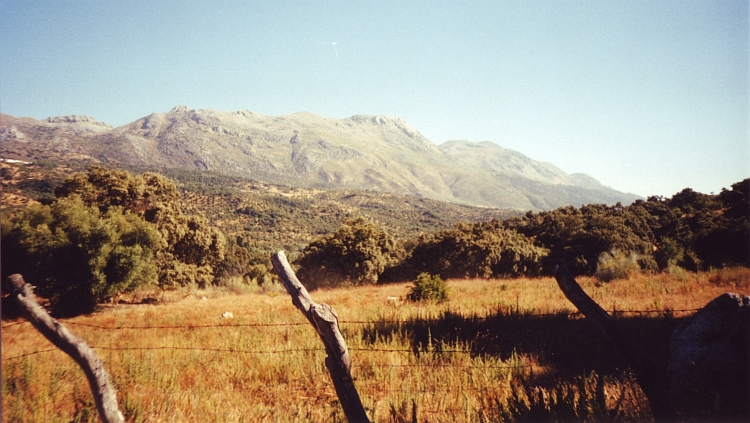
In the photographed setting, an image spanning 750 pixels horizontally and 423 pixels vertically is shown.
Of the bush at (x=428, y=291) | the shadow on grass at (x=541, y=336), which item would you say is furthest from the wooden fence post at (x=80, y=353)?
the bush at (x=428, y=291)

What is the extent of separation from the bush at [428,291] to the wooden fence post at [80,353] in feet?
27.6

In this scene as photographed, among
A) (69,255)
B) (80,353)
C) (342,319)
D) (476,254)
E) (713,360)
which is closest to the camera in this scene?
(80,353)

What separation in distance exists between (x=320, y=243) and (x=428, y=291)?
2046 centimetres

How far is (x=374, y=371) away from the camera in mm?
4559

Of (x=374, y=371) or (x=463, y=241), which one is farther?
(x=463, y=241)

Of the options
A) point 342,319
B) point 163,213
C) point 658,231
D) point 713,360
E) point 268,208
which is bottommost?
point 342,319

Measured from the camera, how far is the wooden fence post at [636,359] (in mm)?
3293

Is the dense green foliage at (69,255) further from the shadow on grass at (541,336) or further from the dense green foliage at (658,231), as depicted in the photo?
the dense green foliage at (658,231)

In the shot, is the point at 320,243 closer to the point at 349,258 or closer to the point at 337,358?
the point at 349,258

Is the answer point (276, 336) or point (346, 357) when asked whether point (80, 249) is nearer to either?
point (276, 336)

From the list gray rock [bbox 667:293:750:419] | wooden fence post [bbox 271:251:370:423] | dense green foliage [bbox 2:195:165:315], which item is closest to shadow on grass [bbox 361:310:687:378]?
gray rock [bbox 667:293:750:419]

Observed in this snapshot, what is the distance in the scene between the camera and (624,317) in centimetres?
669

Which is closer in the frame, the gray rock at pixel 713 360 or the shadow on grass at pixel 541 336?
the gray rock at pixel 713 360

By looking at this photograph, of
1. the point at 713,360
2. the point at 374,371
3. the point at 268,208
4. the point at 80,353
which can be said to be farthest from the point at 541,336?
the point at 268,208
